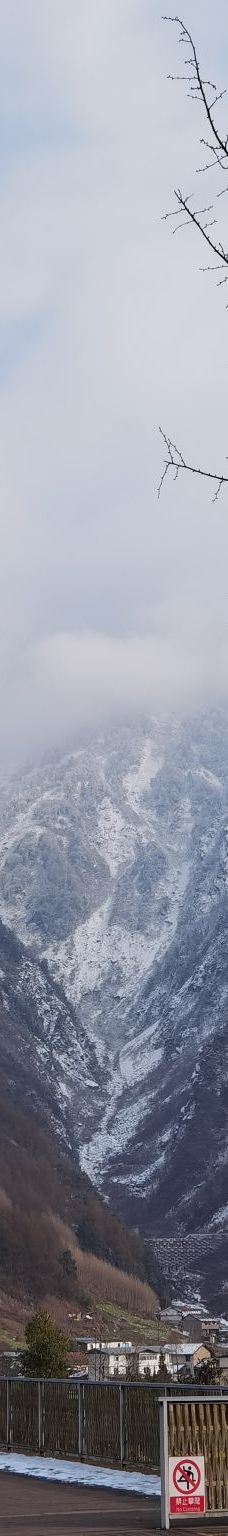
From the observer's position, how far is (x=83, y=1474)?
31250 mm

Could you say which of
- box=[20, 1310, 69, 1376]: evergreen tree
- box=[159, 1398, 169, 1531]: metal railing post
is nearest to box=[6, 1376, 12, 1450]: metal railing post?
box=[159, 1398, 169, 1531]: metal railing post

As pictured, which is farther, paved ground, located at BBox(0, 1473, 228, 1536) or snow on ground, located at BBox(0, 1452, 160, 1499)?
snow on ground, located at BBox(0, 1452, 160, 1499)

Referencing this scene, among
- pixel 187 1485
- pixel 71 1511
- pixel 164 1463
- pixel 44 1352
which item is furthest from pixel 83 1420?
pixel 44 1352

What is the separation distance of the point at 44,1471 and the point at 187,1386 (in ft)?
19.4

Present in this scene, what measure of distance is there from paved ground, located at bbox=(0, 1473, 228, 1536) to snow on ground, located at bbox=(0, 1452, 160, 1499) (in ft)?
1.41

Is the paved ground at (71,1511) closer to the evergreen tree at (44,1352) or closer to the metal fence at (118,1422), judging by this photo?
the metal fence at (118,1422)

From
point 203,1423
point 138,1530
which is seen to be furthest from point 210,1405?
point 138,1530

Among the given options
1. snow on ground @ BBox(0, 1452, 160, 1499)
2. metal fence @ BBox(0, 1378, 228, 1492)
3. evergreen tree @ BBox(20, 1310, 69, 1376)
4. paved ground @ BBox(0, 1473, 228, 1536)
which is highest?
evergreen tree @ BBox(20, 1310, 69, 1376)

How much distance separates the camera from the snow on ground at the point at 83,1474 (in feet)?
94.9

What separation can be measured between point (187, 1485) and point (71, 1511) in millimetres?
3914

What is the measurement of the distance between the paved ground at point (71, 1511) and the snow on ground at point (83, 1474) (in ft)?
1.41

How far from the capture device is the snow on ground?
28.9 m

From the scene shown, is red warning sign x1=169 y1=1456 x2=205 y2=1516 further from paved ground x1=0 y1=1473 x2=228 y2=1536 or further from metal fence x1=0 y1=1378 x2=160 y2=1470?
metal fence x1=0 y1=1378 x2=160 y2=1470

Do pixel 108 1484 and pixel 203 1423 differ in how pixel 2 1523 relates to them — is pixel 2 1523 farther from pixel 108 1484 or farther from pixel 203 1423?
pixel 108 1484
